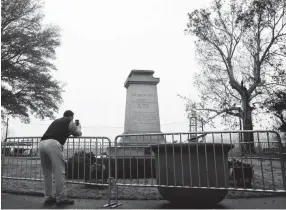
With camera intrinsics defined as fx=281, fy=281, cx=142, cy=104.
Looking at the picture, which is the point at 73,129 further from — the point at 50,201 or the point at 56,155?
the point at 50,201

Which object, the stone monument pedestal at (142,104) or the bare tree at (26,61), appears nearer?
the stone monument pedestal at (142,104)

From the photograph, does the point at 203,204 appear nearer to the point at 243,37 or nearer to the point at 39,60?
the point at 243,37

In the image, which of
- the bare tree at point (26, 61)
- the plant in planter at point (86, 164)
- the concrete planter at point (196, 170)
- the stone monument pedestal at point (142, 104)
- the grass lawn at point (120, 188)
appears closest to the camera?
the concrete planter at point (196, 170)

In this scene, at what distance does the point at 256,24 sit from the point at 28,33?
18645mm

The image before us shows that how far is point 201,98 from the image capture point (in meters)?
24.0

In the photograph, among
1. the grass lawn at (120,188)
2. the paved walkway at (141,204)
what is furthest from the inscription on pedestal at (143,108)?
the paved walkway at (141,204)

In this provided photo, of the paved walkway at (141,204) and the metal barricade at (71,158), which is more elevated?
the metal barricade at (71,158)

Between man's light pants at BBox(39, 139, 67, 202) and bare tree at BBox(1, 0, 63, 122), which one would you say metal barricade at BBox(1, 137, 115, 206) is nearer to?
man's light pants at BBox(39, 139, 67, 202)

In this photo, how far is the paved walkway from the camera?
449cm

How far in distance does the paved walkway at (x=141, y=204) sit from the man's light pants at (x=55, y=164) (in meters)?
0.23

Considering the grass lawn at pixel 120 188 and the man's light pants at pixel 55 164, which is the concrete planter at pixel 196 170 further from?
the man's light pants at pixel 55 164

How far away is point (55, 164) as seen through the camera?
15.5 feet

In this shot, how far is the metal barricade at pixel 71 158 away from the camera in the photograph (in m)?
6.20

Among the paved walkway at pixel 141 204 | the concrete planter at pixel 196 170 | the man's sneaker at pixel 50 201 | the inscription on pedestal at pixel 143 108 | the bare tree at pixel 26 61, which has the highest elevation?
the bare tree at pixel 26 61
